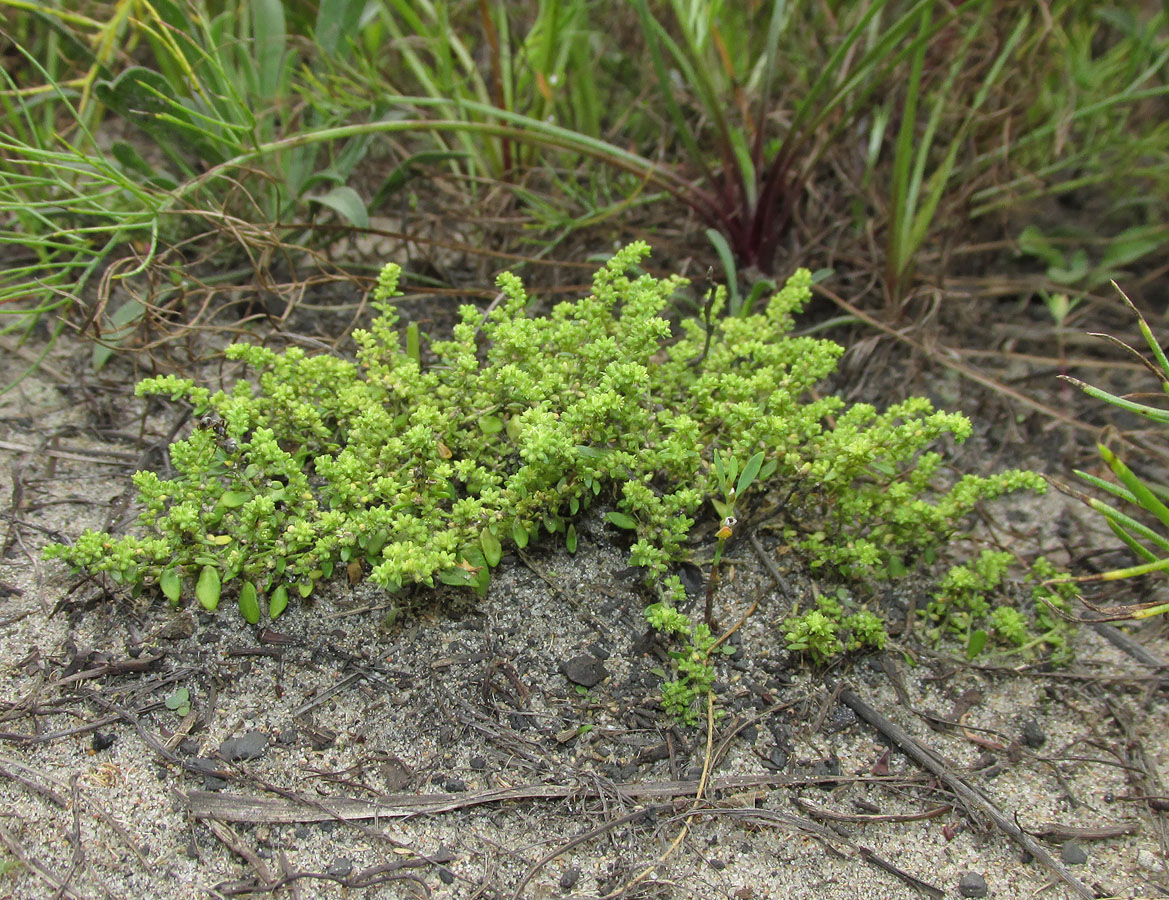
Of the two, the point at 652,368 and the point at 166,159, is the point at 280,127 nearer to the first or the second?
the point at 166,159

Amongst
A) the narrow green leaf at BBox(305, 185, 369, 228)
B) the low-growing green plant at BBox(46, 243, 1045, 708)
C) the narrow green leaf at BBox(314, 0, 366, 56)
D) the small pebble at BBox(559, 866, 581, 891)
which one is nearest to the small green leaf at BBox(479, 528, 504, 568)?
the low-growing green plant at BBox(46, 243, 1045, 708)

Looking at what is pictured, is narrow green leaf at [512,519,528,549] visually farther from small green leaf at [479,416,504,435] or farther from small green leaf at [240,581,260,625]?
small green leaf at [240,581,260,625]

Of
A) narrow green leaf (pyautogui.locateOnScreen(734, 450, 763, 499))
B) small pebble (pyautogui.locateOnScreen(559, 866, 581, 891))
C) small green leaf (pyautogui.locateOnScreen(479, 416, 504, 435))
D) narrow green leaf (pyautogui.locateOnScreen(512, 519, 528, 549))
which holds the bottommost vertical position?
small pebble (pyautogui.locateOnScreen(559, 866, 581, 891))

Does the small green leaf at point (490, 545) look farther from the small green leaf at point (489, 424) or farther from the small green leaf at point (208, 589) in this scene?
the small green leaf at point (208, 589)

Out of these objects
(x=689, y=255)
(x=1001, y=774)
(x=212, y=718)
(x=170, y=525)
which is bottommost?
(x=212, y=718)

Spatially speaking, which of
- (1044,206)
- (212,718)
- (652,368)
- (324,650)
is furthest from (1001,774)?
(1044,206)

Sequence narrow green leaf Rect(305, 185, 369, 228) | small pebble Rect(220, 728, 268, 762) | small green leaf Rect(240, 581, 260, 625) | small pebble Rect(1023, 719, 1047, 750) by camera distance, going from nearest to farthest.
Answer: small pebble Rect(220, 728, 268, 762) < small green leaf Rect(240, 581, 260, 625) < small pebble Rect(1023, 719, 1047, 750) < narrow green leaf Rect(305, 185, 369, 228)

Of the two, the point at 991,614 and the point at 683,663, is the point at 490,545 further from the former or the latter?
the point at 991,614
